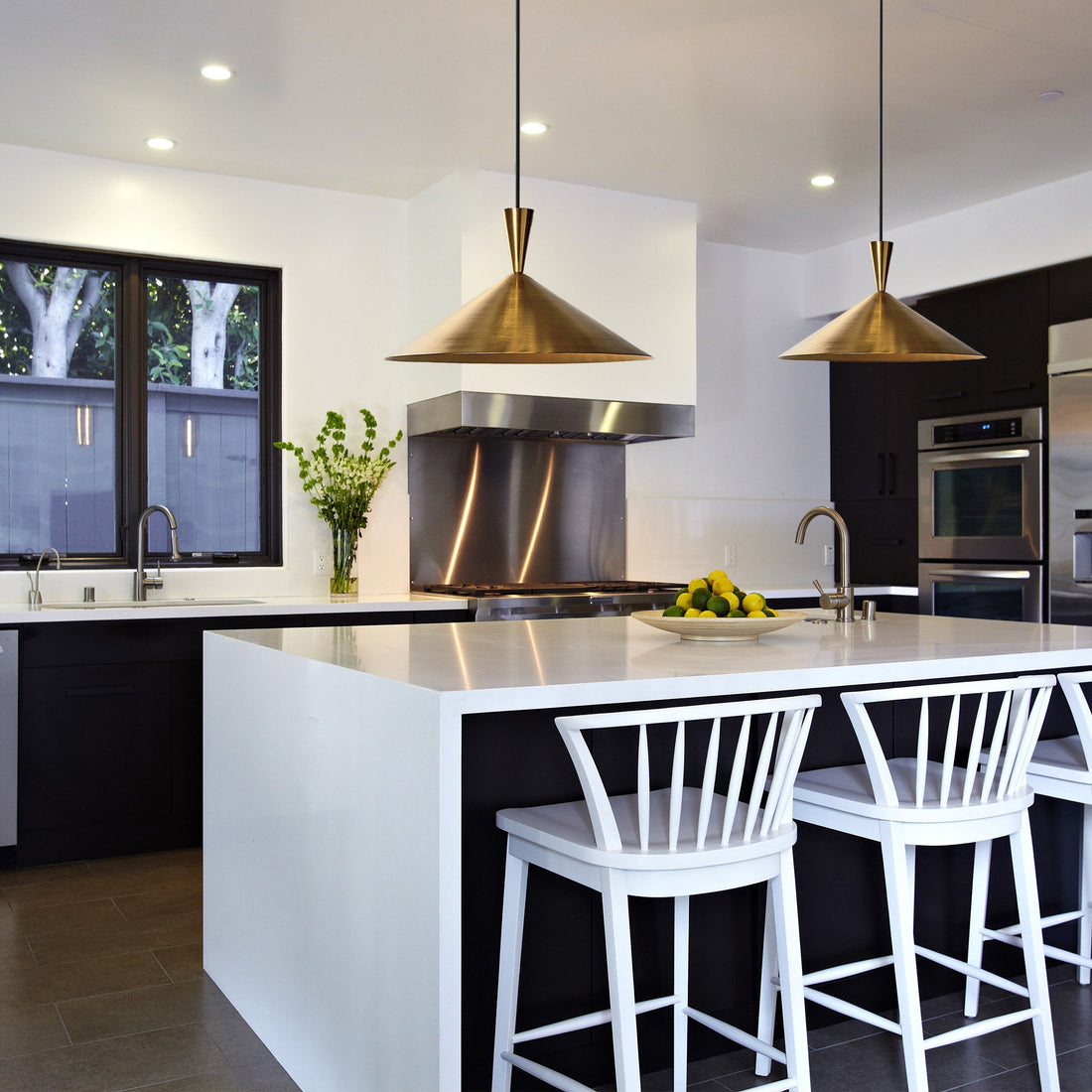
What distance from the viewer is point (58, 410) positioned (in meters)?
4.57

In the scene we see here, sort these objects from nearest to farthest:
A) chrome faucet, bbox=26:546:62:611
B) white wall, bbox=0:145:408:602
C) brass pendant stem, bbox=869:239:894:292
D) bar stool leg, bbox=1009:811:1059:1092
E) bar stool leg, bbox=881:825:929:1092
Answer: bar stool leg, bbox=881:825:929:1092
bar stool leg, bbox=1009:811:1059:1092
brass pendant stem, bbox=869:239:894:292
chrome faucet, bbox=26:546:62:611
white wall, bbox=0:145:408:602

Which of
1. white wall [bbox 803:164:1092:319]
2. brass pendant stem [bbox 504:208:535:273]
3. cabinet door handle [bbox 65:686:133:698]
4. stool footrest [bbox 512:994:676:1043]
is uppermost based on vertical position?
white wall [bbox 803:164:1092:319]

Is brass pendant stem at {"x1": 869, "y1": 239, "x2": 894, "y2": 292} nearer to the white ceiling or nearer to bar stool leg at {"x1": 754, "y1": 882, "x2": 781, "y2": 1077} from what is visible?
the white ceiling

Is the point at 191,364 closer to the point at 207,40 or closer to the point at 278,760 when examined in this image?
the point at 207,40

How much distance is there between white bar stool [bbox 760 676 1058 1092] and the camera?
2158 millimetres

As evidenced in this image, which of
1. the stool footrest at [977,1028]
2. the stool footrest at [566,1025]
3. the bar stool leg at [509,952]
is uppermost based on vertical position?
the bar stool leg at [509,952]

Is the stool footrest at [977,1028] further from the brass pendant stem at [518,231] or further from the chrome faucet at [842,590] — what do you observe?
the brass pendant stem at [518,231]

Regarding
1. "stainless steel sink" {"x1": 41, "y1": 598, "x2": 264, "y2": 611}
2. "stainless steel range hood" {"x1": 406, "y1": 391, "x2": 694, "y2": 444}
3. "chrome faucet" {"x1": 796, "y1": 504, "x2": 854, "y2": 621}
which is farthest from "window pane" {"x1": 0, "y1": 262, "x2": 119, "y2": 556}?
"chrome faucet" {"x1": 796, "y1": 504, "x2": 854, "y2": 621}

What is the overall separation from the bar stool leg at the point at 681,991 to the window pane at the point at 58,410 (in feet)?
10.5

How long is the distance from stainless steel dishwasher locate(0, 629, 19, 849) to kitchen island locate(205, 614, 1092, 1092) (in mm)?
1292

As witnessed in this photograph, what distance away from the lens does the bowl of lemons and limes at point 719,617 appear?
107 inches

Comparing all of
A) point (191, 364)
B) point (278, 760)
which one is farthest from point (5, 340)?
point (278, 760)

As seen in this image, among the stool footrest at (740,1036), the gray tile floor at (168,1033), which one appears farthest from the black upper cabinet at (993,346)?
the stool footrest at (740,1036)

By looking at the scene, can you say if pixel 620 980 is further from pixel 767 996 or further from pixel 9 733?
pixel 9 733
